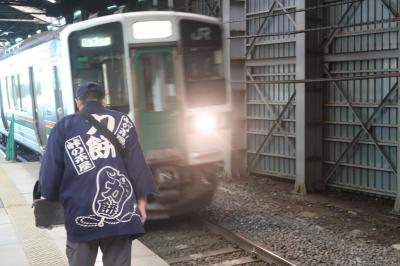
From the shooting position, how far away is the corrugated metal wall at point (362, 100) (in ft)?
29.7

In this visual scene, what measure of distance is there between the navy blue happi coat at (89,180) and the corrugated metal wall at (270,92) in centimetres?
811

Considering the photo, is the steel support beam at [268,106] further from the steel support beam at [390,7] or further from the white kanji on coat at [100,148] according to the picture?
the white kanji on coat at [100,148]

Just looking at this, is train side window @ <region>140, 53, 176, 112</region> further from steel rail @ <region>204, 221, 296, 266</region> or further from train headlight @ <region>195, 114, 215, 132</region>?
steel rail @ <region>204, 221, 296, 266</region>

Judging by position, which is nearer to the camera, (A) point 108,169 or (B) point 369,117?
(A) point 108,169

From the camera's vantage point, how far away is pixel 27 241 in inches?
224

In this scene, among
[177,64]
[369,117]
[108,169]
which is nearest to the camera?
[108,169]

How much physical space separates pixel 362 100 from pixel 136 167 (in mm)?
7257

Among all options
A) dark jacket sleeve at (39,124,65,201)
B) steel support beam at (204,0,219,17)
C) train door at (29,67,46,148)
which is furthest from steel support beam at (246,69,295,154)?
dark jacket sleeve at (39,124,65,201)

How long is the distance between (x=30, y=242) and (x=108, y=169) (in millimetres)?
3048

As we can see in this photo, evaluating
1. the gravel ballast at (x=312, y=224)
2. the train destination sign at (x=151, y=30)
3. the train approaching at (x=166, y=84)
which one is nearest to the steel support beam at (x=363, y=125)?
the gravel ballast at (x=312, y=224)

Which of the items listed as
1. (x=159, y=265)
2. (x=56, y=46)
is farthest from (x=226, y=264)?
(x=56, y=46)

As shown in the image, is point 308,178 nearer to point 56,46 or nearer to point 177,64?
point 177,64

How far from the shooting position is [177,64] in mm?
7160

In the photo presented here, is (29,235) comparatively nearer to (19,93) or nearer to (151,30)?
(151,30)
